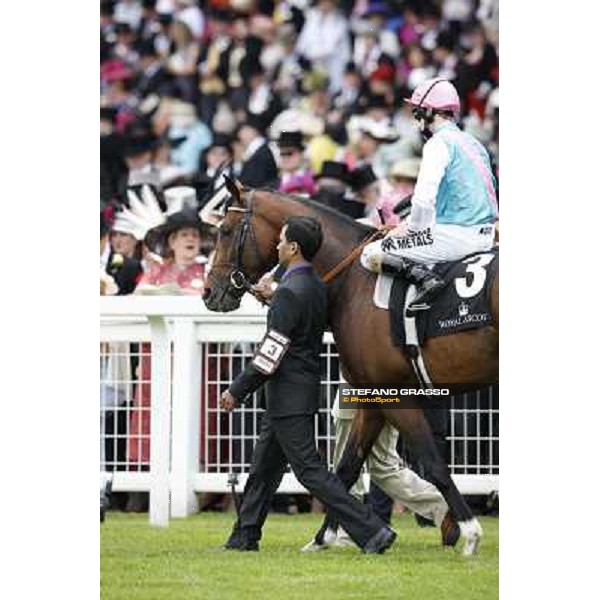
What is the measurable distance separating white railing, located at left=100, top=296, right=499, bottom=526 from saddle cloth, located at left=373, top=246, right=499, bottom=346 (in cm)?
46

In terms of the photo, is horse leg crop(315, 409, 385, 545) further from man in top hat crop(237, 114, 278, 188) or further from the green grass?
man in top hat crop(237, 114, 278, 188)

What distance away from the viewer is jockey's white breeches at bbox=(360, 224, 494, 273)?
377 inches

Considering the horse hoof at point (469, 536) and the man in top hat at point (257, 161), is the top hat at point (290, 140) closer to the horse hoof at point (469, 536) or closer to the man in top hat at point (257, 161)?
the man in top hat at point (257, 161)

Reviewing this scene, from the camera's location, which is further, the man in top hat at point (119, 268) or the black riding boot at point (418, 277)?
the man in top hat at point (119, 268)

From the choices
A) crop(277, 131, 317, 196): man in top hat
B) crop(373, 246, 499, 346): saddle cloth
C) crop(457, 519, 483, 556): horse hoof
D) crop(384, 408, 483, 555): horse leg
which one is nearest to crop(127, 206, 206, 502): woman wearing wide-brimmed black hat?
crop(277, 131, 317, 196): man in top hat

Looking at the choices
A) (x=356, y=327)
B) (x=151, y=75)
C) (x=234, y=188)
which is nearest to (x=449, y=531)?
(x=356, y=327)

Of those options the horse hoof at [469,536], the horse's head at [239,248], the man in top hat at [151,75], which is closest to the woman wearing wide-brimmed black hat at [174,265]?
the man in top hat at [151,75]

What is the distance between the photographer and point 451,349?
31.6ft

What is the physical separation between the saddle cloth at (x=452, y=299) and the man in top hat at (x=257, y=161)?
54.3 inches

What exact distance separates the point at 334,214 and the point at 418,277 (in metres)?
0.52

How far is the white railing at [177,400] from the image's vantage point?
1048cm
